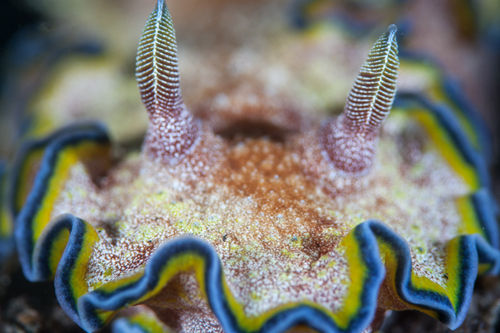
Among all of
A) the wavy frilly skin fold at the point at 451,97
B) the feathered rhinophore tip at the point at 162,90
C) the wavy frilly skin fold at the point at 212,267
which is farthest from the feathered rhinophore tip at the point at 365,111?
the wavy frilly skin fold at the point at 451,97

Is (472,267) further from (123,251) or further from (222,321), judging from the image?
(123,251)

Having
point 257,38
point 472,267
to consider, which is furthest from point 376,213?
point 257,38

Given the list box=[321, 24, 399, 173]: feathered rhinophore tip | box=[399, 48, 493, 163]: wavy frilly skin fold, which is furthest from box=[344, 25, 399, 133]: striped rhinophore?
box=[399, 48, 493, 163]: wavy frilly skin fold

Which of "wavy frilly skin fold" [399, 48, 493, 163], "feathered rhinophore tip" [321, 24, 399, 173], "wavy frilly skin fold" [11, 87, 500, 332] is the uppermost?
"wavy frilly skin fold" [399, 48, 493, 163]

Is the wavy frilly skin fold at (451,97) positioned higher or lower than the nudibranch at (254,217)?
higher

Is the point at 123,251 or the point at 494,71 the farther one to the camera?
the point at 494,71

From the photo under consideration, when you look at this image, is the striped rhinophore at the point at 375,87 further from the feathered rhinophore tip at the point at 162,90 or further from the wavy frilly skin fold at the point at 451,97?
the wavy frilly skin fold at the point at 451,97

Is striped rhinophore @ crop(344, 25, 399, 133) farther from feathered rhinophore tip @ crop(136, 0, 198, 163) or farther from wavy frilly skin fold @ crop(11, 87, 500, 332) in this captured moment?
feathered rhinophore tip @ crop(136, 0, 198, 163)
